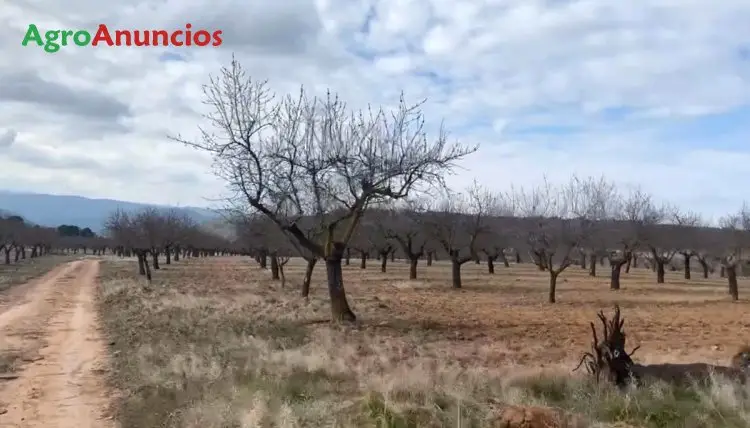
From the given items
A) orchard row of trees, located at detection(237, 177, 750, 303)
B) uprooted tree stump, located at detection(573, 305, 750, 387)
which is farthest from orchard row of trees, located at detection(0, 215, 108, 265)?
uprooted tree stump, located at detection(573, 305, 750, 387)

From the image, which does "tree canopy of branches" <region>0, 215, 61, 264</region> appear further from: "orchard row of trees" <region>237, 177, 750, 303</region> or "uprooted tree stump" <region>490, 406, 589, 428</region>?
"uprooted tree stump" <region>490, 406, 589, 428</region>

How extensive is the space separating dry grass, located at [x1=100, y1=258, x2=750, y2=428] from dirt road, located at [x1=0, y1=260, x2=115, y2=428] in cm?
51

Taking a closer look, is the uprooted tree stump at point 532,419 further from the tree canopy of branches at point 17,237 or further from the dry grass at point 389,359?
the tree canopy of branches at point 17,237

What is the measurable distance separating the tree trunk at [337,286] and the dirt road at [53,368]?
644 centimetres

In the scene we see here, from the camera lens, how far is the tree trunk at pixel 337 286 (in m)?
19.6

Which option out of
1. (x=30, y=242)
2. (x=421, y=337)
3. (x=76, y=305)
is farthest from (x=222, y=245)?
(x=421, y=337)

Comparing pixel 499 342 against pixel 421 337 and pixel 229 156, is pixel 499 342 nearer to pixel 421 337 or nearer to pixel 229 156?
pixel 421 337

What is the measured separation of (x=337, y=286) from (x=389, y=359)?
251 inches

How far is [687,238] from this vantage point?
55.3 meters

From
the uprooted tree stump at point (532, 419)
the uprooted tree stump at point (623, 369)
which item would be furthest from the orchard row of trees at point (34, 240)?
the uprooted tree stump at point (532, 419)

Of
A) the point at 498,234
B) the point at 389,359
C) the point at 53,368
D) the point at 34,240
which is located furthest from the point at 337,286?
the point at 34,240

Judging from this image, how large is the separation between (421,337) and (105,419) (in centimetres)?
1007

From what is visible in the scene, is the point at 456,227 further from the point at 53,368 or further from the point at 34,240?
the point at 34,240

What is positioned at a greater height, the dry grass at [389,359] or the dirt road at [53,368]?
the dry grass at [389,359]
